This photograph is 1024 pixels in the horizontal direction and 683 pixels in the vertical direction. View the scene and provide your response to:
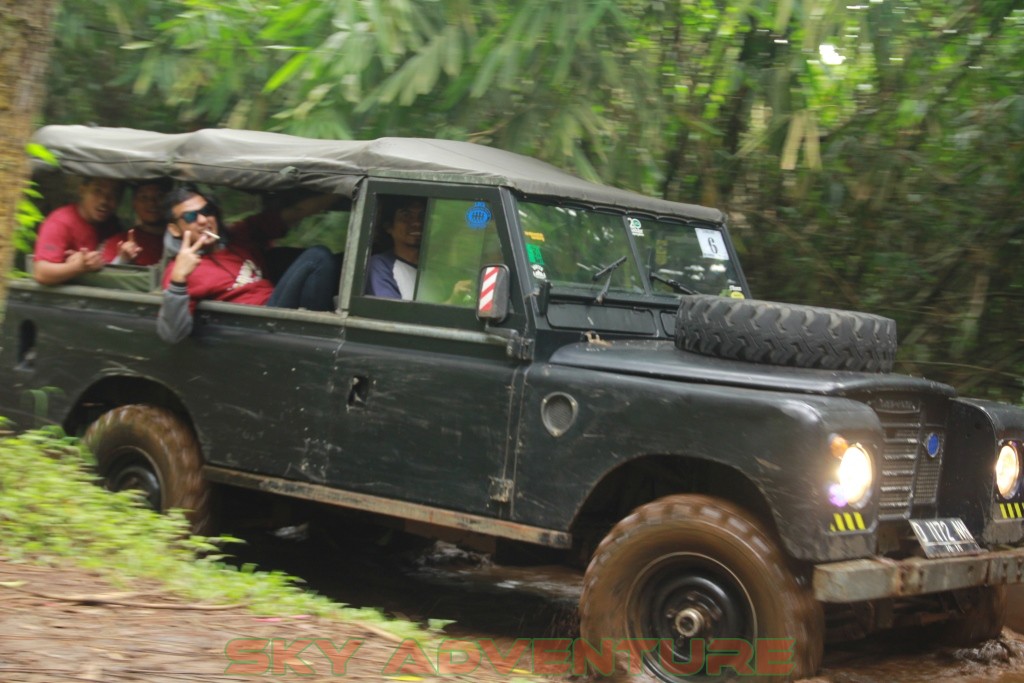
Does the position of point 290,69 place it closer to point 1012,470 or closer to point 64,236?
point 64,236

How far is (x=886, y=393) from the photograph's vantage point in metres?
4.43

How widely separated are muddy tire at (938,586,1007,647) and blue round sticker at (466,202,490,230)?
267 centimetres

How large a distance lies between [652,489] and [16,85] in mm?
3081

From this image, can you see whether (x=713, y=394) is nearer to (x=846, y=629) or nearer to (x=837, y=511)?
(x=837, y=511)

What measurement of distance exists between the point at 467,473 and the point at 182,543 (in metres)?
1.29

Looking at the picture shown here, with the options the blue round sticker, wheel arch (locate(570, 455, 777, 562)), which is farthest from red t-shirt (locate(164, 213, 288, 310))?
wheel arch (locate(570, 455, 777, 562))

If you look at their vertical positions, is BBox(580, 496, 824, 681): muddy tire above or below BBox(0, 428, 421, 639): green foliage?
above

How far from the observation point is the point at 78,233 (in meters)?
6.59

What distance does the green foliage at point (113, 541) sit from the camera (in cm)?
446

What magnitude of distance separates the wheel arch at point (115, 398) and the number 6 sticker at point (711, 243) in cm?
283

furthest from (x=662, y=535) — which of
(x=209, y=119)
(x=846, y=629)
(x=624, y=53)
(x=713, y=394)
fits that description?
(x=209, y=119)

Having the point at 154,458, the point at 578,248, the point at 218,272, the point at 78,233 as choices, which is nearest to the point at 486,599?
the point at 154,458

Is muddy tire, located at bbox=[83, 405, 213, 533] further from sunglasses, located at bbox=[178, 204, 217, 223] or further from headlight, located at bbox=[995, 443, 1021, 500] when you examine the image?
headlight, located at bbox=[995, 443, 1021, 500]

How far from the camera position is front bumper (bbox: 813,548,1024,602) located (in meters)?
3.99
